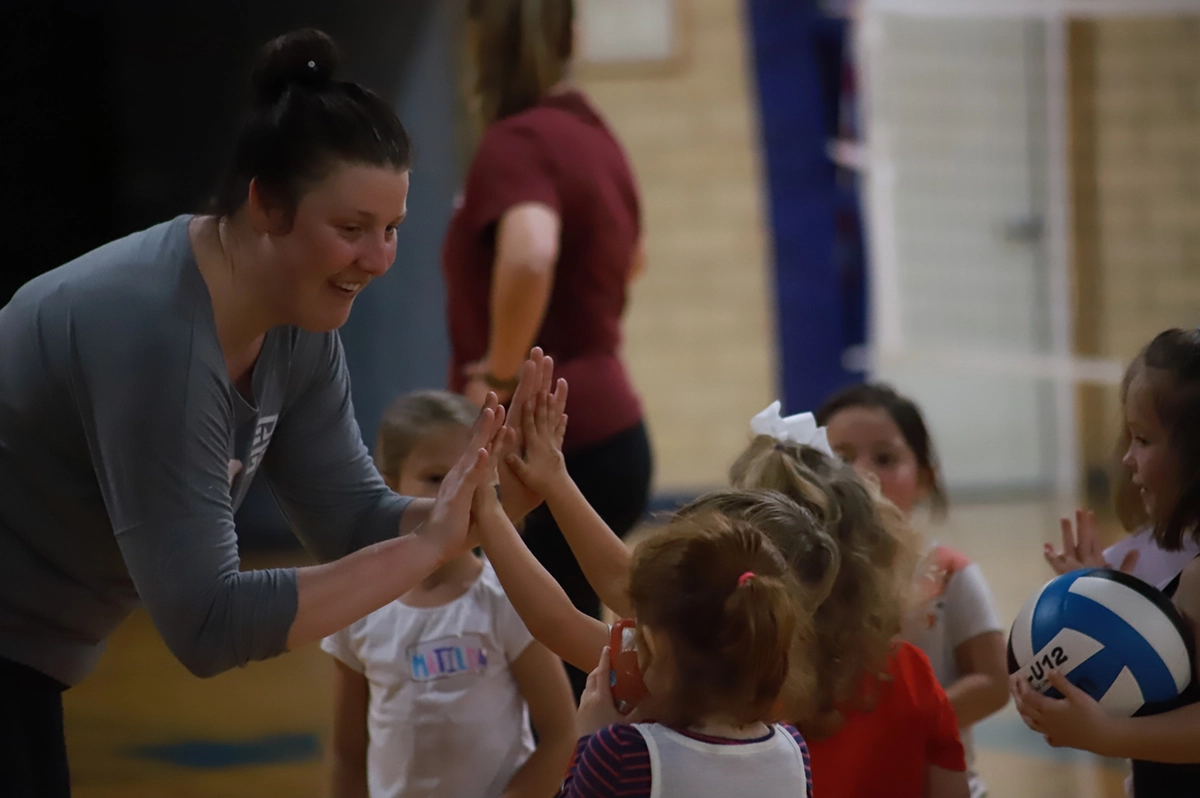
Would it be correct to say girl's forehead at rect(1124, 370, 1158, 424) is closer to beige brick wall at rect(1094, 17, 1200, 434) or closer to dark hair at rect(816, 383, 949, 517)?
dark hair at rect(816, 383, 949, 517)

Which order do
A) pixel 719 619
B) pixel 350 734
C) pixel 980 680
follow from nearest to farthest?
pixel 719 619 → pixel 350 734 → pixel 980 680

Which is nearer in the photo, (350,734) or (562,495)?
(562,495)

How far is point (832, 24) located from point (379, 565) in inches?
207

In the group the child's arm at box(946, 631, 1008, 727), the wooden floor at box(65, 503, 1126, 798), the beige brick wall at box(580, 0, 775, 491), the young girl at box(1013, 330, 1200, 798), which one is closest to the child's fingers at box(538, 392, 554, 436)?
the young girl at box(1013, 330, 1200, 798)

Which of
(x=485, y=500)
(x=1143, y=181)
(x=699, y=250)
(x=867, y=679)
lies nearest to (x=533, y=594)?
(x=485, y=500)

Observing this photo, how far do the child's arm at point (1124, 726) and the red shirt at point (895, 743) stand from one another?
0.46 feet

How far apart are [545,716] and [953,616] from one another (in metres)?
0.87

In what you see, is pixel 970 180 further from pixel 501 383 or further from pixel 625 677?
pixel 625 677

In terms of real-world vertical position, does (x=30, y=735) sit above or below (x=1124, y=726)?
above

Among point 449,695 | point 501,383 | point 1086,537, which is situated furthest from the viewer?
point 501,383

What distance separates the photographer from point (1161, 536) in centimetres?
204

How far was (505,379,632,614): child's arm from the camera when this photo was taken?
2033 mm

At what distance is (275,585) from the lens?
1.64m

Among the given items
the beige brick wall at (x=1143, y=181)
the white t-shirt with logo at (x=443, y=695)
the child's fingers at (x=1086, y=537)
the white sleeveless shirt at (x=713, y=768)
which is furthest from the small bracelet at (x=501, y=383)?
the beige brick wall at (x=1143, y=181)
